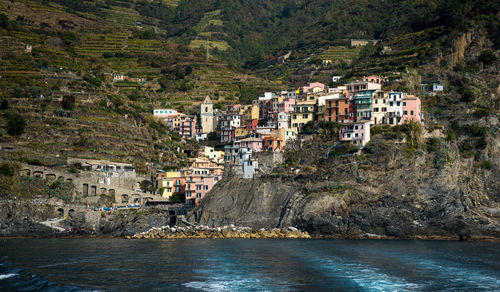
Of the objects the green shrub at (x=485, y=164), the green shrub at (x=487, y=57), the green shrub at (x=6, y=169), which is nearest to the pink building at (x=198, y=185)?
the green shrub at (x=6, y=169)

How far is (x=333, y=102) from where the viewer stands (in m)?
92.9

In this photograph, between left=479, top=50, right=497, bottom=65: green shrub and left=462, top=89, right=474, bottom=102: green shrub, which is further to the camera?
left=479, top=50, right=497, bottom=65: green shrub

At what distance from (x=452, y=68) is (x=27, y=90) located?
7377cm

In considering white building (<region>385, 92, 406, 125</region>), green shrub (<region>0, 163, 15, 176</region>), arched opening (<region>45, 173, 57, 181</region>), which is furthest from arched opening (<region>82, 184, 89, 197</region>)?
white building (<region>385, 92, 406, 125</region>)

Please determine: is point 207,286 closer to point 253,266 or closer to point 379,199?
point 253,266

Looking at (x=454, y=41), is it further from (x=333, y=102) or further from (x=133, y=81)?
(x=133, y=81)

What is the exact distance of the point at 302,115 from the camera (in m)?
96.7

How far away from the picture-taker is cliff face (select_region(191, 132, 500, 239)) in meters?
76.1

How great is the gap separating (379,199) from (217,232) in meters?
21.8

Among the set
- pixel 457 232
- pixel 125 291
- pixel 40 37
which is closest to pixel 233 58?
pixel 40 37

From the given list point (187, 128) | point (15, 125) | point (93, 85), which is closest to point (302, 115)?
point (187, 128)

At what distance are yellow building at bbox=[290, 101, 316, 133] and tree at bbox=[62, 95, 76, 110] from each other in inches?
1562

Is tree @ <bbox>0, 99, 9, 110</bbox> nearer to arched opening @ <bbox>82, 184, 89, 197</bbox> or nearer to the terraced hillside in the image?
the terraced hillside

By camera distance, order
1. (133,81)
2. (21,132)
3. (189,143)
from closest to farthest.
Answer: (21,132)
(189,143)
(133,81)
